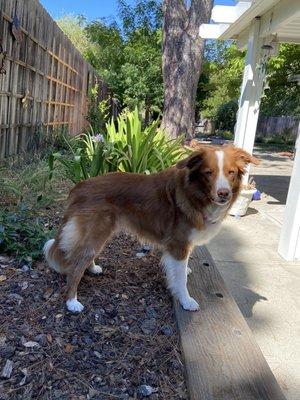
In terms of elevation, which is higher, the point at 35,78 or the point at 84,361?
the point at 35,78

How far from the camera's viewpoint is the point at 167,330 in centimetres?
234

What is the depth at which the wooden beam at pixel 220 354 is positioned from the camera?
1823 millimetres

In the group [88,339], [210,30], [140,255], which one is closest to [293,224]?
[140,255]

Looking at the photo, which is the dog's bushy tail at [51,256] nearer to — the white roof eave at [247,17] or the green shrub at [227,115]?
the white roof eave at [247,17]

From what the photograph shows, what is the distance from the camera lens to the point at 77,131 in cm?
1266

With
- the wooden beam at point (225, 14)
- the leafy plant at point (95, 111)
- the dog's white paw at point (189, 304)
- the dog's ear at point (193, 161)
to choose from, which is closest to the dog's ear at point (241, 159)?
the dog's ear at point (193, 161)

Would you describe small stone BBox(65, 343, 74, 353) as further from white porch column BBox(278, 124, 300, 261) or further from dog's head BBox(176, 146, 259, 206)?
white porch column BBox(278, 124, 300, 261)

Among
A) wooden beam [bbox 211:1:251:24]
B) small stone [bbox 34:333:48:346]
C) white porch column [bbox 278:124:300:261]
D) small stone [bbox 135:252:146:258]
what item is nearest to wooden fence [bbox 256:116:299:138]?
wooden beam [bbox 211:1:251:24]

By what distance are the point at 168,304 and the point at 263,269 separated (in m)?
1.76

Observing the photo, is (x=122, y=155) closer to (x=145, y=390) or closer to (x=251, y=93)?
(x=251, y=93)

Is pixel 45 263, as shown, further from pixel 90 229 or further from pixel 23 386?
pixel 23 386

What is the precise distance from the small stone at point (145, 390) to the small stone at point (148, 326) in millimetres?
416

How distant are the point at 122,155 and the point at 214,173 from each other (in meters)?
2.47

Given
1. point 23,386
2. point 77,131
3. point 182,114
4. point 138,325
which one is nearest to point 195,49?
point 182,114
